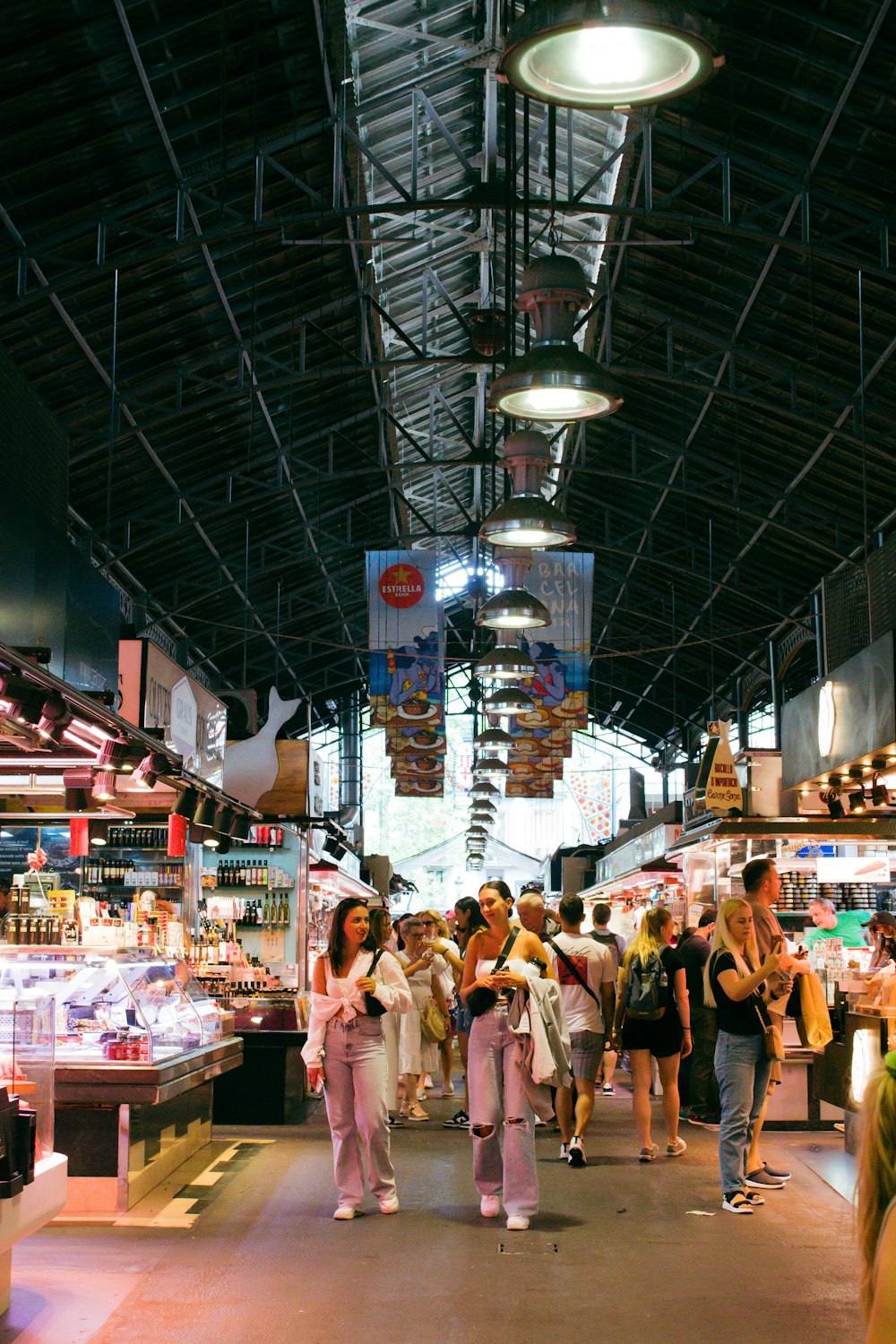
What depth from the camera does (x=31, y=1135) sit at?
5367mm

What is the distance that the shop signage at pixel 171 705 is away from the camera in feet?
37.2

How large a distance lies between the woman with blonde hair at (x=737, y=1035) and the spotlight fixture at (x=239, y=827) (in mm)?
7152

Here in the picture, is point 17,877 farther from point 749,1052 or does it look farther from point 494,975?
point 749,1052

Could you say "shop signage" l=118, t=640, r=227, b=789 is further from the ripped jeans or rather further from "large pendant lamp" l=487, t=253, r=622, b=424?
"large pendant lamp" l=487, t=253, r=622, b=424

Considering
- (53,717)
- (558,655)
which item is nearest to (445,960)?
(53,717)

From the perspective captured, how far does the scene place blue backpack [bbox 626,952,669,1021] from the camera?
8.96 meters

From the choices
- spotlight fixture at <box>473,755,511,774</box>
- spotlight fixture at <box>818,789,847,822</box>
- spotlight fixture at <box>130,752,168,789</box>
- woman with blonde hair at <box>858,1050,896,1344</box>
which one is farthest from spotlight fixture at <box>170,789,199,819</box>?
woman with blonde hair at <box>858,1050,896,1344</box>

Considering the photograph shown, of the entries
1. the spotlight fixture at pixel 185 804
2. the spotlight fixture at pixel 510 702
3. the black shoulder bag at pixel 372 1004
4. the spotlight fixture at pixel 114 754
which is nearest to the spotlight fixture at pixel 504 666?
the spotlight fixture at pixel 510 702

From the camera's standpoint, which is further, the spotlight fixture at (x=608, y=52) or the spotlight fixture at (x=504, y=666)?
the spotlight fixture at (x=504, y=666)

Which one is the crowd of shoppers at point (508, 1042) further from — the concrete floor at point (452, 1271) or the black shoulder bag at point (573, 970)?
the black shoulder bag at point (573, 970)

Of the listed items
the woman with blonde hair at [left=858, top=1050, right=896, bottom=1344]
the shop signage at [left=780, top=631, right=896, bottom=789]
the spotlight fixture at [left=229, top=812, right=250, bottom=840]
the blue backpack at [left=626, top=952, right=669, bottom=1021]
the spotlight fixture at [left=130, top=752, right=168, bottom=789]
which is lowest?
the blue backpack at [left=626, top=952, right=669, bottom=1021]

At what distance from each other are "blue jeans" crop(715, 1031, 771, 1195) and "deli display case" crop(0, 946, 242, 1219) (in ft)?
8.79

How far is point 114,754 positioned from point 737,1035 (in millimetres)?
4048

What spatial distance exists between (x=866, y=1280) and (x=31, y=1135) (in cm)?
413
